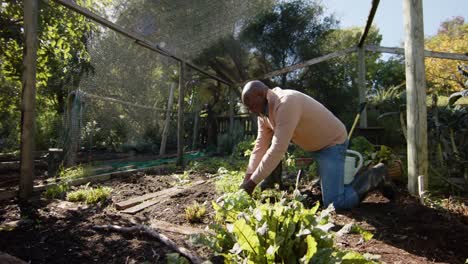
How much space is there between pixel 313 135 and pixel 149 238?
1.64 m

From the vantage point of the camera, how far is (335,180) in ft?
8.95

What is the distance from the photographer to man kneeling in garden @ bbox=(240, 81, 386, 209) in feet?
7.93

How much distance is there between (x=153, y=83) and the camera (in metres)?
7.34

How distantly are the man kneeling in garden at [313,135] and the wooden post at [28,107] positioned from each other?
1.99 metres

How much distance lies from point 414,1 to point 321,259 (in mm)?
2889

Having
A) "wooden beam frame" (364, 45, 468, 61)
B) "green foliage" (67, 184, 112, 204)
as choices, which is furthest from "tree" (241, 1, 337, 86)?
"green foliage" (67, 184, 112, 204)

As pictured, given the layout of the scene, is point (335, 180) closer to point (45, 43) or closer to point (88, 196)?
point (88, 196)

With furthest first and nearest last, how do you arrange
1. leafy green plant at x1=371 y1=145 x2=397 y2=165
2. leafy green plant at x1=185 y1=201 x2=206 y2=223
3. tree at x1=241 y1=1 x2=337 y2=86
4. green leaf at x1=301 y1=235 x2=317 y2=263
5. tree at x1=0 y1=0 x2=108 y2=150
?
tree at x1=241 y1=1 x2=337 y2=86 → tree at x1=0 y1=0 x2=108 y2=150 → leafy green plant at x1=371 y1=145 x2=397 y2=165 → leafy green plant at x1=185 y1=201 x2=206 y2=223 → green leaf at x1=301 y1=235 x2=317 y2=263

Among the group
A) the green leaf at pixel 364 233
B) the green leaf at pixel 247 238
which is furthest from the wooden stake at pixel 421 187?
the green leaf at pixel 247 238

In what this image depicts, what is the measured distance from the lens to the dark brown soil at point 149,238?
1.69 meters

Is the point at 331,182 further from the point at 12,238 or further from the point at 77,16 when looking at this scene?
the point at 77,16

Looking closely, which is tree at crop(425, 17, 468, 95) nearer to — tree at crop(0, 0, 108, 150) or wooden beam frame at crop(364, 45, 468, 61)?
wooden beam frame at crop(364, 45, 468, 61)

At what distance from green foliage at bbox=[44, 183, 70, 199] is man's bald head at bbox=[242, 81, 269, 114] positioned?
81.4 inches

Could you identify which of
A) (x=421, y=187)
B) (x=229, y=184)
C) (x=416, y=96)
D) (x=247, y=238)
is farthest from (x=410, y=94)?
(x=247, y=238)
